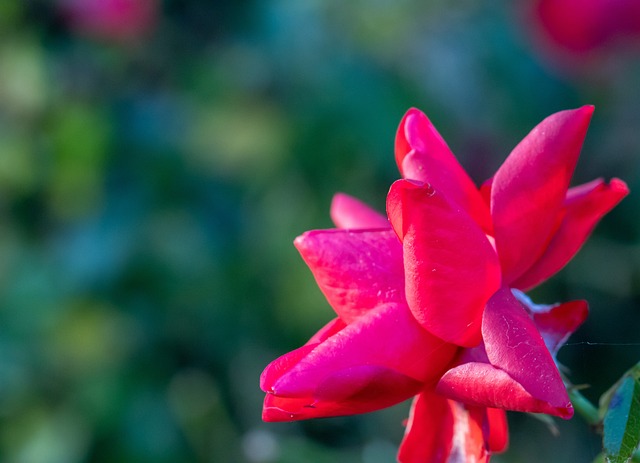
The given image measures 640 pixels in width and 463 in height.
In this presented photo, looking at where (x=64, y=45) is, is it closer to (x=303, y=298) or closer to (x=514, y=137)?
(x=303, y=298)

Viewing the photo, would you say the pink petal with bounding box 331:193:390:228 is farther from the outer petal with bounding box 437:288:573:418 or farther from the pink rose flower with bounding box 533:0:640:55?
the pink rose flower with bounding box 533:0:640:55

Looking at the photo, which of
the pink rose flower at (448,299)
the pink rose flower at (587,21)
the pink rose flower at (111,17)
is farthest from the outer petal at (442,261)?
the pink rose flower at (111,17)

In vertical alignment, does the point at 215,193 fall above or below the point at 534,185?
below

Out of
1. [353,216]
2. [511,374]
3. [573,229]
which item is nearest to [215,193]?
[353,216]

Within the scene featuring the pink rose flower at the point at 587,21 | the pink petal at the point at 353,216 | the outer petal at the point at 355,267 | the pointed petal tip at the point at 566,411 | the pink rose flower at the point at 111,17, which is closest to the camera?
the pointed petal tip at the point at 566,411

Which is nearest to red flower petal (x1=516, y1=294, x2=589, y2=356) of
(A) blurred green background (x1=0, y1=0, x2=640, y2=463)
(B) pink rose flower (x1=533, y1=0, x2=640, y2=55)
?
(A) blurred green background (x1=0, y1=0, x2=640, y2=463)

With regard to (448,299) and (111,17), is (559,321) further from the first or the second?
(111,17)

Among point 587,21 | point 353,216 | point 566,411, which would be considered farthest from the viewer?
point 587,21

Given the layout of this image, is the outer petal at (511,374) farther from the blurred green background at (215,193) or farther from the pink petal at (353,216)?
the blurred green background at (215,193)
